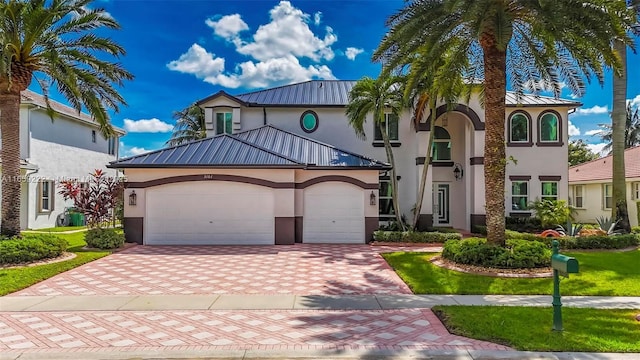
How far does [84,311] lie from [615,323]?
996 cm

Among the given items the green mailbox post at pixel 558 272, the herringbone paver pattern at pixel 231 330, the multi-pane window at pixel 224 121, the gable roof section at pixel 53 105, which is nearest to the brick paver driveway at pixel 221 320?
the herringbone paver pattern at pixel 231 330

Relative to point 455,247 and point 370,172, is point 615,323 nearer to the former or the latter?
point 455,247

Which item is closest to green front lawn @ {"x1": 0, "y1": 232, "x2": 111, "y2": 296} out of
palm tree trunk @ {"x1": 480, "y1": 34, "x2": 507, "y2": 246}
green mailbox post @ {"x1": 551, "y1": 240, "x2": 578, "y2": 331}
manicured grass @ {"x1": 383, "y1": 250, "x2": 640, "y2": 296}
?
manicured grass @ {"x1": 383, "y1": 250, "x2": 640, "y2": 296}

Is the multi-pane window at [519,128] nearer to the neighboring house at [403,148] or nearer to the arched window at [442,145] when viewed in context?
the neighboring house at [403,148]

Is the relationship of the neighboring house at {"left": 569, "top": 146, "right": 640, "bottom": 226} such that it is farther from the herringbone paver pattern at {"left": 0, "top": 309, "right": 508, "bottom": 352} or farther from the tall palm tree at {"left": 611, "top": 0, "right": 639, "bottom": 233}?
the herringbone paver pattern at {"left": 0, "top": 309, "right": 508, "bottom": 352}

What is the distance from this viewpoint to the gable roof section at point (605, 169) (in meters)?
24.3

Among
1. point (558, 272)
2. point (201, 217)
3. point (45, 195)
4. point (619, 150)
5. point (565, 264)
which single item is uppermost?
point (619, 150)

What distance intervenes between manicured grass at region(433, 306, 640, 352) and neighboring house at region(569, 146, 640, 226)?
20.4m

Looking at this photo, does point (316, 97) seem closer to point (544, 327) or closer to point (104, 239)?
point (104, 239)

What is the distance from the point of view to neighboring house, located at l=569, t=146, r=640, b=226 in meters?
23.7

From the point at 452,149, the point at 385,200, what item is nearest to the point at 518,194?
the point at 452,149

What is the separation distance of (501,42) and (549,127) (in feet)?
45.9

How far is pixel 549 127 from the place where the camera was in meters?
21.8

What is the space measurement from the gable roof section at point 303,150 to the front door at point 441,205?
6.29m
